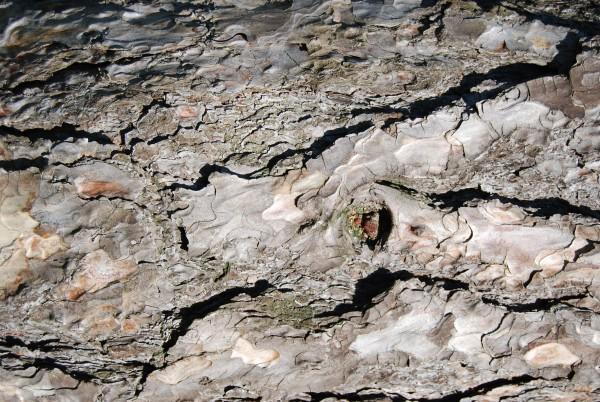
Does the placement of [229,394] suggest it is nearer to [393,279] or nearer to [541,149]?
[393,279]

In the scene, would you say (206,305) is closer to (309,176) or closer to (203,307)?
(203,307)

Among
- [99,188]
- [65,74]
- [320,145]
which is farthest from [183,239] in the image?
[65,74]

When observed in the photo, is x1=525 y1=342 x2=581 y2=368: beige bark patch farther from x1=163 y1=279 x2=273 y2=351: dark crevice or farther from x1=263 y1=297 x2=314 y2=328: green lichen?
x1=163 y1=279 x2=273 y2=351: dark crevice

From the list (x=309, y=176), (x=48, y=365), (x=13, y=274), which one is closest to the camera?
(x=309, y=176)

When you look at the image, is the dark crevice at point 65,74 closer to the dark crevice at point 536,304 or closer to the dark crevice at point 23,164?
the dark crevice at point 23,164

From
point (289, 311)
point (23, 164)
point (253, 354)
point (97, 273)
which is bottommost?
point (253, 354)

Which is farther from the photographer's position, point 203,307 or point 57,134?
point 203,307

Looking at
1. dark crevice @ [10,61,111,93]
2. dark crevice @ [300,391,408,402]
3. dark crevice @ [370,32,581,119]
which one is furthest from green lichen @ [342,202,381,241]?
dark crevice @ [10,61,111,93]
